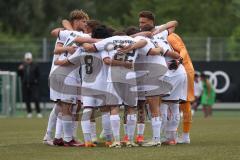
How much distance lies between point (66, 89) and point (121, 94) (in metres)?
1.07

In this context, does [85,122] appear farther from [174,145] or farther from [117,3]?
[117,3]

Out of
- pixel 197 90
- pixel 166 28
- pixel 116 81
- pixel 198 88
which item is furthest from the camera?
pixel 198 88

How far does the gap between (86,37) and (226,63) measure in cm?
2045

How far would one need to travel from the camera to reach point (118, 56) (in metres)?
14.3

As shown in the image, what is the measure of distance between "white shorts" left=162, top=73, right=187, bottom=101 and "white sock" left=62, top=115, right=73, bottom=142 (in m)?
1.60

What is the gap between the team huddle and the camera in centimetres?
1435

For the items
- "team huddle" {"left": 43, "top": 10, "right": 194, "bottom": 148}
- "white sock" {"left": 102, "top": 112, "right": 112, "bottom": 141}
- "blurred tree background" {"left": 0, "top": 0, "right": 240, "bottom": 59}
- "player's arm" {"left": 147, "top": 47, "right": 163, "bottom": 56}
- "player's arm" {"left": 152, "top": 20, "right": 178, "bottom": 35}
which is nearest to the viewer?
"team huddle" {"left": 43, "top": 10, "right": 194, "bottom": 148}

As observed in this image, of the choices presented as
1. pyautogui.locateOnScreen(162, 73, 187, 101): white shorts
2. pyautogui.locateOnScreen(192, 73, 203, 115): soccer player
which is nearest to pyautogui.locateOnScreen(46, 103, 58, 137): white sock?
pyautogui.locateOnScreen(162, 73, 187, 101): white shorts

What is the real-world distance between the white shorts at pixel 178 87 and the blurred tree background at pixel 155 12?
4365 centimetres

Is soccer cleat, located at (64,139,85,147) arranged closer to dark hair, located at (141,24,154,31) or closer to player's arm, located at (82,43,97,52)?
player's arm, located at (82,43,97,52)

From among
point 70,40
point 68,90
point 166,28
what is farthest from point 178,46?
point 68,90

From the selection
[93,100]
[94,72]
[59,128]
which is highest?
[94,72]

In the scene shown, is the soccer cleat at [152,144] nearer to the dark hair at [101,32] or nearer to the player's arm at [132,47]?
the player's arm at [132,47]

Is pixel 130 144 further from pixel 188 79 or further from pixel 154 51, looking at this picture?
pixel 188 79
